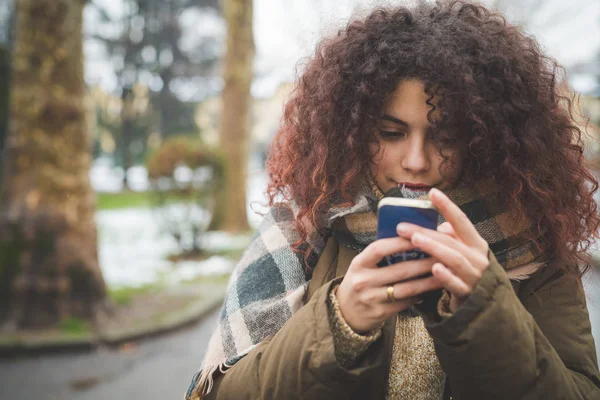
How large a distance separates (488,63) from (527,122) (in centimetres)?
23

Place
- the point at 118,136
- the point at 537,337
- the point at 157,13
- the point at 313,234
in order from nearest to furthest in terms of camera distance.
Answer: the point at 537,337 → the point at 313,234 → the point at 157,13 → the point at 118,136

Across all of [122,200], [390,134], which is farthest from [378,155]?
[122,200]

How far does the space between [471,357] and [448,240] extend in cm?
29

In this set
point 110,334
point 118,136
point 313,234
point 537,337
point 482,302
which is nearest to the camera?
point 482,302

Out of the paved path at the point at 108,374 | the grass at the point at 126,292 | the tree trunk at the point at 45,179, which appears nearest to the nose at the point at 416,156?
the paved path at the point at 108,374

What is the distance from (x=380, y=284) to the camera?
3.64 feet

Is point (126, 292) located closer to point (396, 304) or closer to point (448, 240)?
point (396, 304)

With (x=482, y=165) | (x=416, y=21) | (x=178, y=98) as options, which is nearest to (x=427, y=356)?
(x=482, y=165)

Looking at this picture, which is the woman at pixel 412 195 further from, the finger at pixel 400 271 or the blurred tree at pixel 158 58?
the blurred tree at pixel 158 58

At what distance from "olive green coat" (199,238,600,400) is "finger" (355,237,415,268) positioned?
0.17 m

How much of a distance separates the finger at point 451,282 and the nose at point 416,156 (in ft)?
1.50

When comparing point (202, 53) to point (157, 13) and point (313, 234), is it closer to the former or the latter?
point (157, 13)

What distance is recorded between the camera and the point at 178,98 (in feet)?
81.0

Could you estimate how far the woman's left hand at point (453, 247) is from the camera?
104 cm
